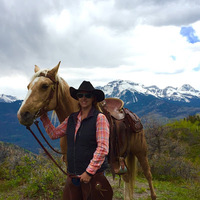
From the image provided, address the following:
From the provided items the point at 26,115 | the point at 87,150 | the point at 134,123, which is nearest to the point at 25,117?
the point at 26,115

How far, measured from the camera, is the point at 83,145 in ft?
7.50

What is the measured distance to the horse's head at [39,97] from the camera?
247 centimetres

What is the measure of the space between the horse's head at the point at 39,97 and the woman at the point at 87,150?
45 centimetres

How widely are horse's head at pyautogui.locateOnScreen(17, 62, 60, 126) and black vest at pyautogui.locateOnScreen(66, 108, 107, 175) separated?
1.79 ft

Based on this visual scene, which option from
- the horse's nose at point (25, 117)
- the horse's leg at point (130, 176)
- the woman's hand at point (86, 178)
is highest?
the horse's nose at point (25, 117)

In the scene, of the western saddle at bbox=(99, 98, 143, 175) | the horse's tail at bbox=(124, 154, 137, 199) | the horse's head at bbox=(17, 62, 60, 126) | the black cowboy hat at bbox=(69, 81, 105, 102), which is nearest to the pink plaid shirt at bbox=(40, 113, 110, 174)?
the black cowboy hat at bbox=(69, 81, 105, 102)

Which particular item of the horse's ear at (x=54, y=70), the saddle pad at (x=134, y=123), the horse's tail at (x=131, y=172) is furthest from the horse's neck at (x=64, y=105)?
the horse's tail at (x=131, y=172)

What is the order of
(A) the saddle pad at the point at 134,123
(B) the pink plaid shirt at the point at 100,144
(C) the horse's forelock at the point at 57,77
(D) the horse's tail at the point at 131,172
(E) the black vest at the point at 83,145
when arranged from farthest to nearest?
(D) the horse's tail at the point at 131,172, (A) the saddle pad at the point at 134,123, (C) the horse's forelock at the point at 57,77, (E) the black vest at the point at 83,145, (B) the pink plaid shirt at the point at 100,144

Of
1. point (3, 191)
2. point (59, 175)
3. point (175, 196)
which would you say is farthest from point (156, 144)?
point (3, 191)

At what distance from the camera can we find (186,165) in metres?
9.71

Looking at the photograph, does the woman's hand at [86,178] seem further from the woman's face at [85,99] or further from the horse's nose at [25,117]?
the horse's nose at [25,117]

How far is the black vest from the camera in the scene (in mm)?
2279

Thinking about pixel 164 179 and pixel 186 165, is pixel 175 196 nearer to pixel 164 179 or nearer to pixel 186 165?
pixel 164 179

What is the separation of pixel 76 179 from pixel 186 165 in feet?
29.0
